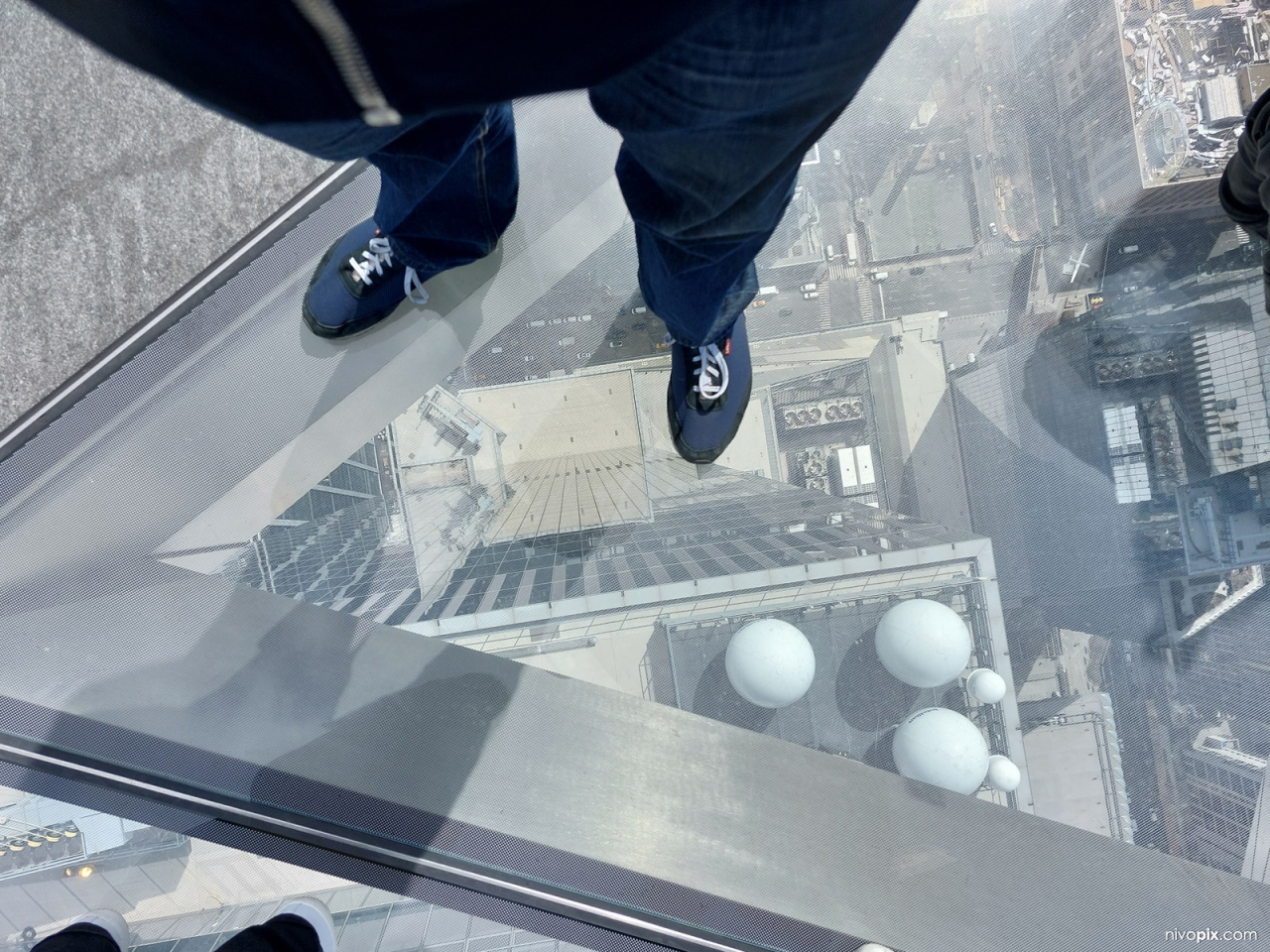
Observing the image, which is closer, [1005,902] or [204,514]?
[1005,902]

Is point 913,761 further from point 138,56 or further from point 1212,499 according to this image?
point 138,56

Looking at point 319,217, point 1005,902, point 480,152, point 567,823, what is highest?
point 319,217

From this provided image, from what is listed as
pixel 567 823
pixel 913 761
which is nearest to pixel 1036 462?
pixel 913 761

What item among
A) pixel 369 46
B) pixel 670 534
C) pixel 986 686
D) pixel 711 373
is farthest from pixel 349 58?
pixel 986 686

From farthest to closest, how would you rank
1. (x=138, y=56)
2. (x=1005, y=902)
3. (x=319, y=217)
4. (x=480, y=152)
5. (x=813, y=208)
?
(x=319, y=217) → (x=813, y=208) → (x=1005, y=902) → (x=480, y=152) → (x=138, y=56)

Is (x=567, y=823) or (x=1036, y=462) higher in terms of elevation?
(x=1036, y=462)

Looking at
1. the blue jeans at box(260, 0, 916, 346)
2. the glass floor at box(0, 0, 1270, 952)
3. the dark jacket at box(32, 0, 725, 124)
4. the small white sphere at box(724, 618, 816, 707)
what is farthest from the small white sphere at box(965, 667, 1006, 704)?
the dark jacket at box(32, 0, 725, 124)

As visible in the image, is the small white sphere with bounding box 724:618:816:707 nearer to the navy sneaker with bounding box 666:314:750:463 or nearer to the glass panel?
the navy sneaker with bounding box 666:314:750:463
